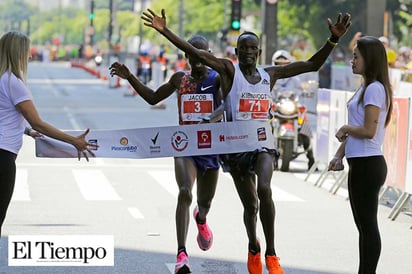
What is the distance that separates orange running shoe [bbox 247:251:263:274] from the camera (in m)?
9.88

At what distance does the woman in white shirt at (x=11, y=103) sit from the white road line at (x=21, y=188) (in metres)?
6.79

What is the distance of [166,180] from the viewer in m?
18.2

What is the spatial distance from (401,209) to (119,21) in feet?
482

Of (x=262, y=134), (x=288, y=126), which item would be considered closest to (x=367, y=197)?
(x=262, y=134)

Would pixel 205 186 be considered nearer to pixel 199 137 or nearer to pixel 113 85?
pixel 199 137

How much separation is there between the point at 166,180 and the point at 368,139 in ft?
30.9

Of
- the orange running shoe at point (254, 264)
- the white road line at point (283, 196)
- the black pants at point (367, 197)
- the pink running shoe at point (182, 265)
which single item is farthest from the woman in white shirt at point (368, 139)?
the white road line at point (283, 196)

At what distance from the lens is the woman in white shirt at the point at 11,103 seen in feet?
28.4

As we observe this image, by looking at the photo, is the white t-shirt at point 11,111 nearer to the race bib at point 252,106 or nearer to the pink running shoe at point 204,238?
the race bib at point 252,106

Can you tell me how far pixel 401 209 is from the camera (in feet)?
47.4

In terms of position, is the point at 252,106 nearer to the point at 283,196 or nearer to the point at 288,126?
the point at 283,196

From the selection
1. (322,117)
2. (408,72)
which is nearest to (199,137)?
(322,117)

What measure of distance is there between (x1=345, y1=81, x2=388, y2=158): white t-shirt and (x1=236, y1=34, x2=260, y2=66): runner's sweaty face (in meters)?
1.00

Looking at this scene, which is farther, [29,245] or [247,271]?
[29,245]
